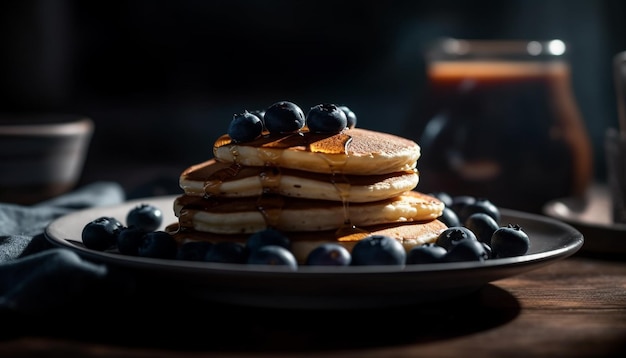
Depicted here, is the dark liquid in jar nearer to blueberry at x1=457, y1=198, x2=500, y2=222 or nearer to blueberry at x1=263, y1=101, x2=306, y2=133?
blueberry at x1=457, y1=198, x2=500, y2=222

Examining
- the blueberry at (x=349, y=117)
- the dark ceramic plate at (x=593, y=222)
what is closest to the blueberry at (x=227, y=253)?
the blueberry at (x=349, y=117)

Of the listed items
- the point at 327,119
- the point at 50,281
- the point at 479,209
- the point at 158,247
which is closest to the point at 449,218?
the point at 479,209

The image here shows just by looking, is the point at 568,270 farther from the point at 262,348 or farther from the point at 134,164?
the point at 134,164

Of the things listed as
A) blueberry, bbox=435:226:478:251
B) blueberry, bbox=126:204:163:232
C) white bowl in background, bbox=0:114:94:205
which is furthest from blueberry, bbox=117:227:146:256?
white bowl in background, bbox=0:114:94:205

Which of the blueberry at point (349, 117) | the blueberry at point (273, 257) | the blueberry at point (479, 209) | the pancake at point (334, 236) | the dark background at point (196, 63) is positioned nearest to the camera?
the blueberry at point (273, 257)

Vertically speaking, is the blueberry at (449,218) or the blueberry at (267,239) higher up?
the blueberry at (267,239)

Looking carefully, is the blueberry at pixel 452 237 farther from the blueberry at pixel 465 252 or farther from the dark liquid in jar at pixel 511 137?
the dark liquid in jar at pixel 511 137

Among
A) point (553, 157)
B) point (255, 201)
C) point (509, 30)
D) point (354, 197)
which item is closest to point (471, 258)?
point (354, 197)
